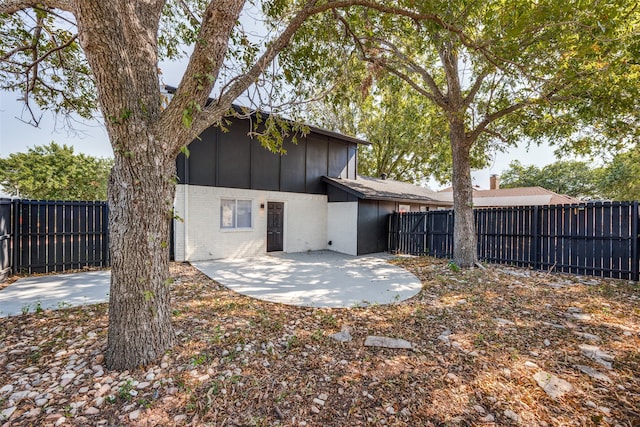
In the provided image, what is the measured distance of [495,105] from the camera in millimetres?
7629

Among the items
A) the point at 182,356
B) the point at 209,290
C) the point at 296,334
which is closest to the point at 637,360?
the point at 296,334

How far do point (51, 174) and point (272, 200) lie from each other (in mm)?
22493

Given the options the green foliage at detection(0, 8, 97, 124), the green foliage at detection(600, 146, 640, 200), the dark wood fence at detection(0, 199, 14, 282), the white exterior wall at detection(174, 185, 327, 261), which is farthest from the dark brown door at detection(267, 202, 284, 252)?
the green foliage at detection(600, 146, 640, 200)

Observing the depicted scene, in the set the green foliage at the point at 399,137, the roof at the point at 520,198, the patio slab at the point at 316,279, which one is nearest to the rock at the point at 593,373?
the patio slab at the point at 316,279

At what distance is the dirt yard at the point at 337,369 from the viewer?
2.06 metres

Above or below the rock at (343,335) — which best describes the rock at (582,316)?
below

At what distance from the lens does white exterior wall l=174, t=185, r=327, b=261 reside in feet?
27.3

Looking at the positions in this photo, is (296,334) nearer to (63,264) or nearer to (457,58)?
(63,264)

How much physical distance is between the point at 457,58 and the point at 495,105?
5.63ft

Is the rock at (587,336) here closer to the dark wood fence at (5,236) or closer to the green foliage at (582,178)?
the dark wood fence at (5,236)

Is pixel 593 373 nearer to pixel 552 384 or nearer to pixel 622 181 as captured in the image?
pixel 552 384

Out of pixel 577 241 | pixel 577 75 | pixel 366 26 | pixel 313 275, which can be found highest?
pixel 366 26

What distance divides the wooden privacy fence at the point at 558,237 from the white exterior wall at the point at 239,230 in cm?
436

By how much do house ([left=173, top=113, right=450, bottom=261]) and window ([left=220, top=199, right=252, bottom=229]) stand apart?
0.11 ft
